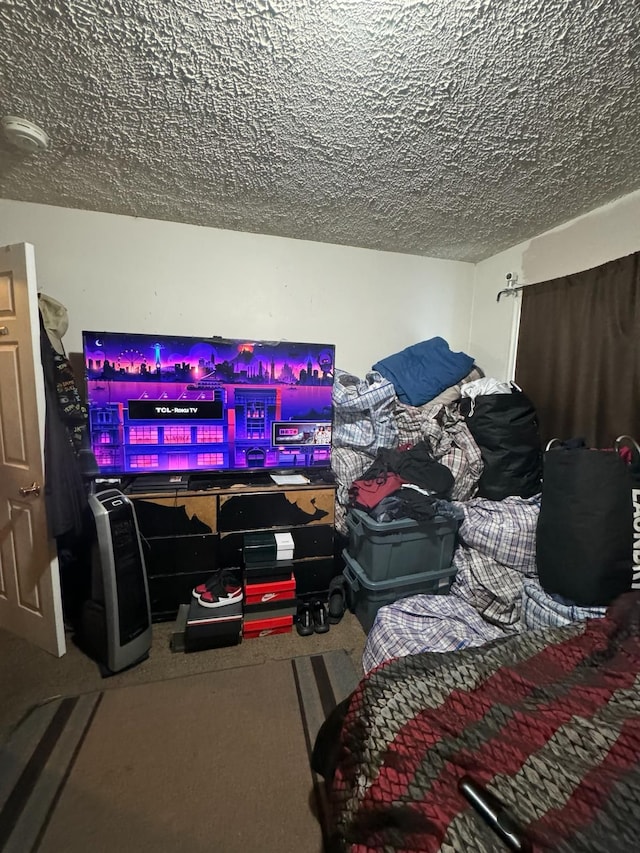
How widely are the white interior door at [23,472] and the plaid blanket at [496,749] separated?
172cm

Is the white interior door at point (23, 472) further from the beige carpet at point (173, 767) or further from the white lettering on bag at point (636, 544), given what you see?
the white lettering on bag at point (636, 544)

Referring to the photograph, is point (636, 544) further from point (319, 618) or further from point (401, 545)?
point (319, 618)

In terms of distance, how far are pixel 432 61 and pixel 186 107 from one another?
0.86 metres

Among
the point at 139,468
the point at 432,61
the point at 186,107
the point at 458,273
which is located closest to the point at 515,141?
the point at 432,61

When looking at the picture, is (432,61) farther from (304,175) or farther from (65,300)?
(65,300)

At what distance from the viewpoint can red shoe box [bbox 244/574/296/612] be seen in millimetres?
1992

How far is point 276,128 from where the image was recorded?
1334mm

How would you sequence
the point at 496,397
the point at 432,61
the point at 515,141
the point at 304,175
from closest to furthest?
the point at 432,61
the point at 515,141
the point at 304,175
the point at 496,397

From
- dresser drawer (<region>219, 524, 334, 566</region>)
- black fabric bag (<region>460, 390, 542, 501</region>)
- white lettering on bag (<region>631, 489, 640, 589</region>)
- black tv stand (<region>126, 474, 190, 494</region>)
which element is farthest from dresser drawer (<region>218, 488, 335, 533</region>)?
white lettering on bag (<region>631, 489, 640, 589</region>)

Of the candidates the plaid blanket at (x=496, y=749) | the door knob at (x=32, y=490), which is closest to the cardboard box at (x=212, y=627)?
the door knob at (x=32, y=490)

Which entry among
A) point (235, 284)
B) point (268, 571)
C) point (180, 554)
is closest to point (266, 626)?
point (268, 571)

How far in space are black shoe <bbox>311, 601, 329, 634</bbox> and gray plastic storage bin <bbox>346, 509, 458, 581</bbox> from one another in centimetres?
38

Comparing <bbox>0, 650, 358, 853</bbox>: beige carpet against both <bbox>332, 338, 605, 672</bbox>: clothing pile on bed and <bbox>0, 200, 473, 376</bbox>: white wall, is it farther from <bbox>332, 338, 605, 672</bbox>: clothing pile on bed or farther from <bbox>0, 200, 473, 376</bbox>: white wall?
<bbox>0, 200, 473, 376</bbox>: white wall

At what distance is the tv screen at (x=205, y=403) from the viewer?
6.52ft
